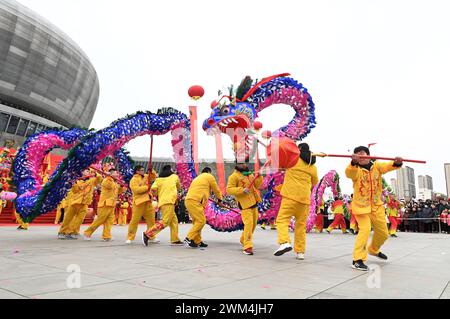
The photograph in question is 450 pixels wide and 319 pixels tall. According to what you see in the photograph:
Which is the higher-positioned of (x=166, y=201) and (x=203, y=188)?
(x=203, y=188)

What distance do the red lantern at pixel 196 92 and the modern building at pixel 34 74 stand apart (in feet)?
98.1

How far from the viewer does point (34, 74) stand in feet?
116

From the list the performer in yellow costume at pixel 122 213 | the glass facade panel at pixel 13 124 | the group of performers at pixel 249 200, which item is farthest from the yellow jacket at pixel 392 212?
the glass facade panel at pixel 13 124

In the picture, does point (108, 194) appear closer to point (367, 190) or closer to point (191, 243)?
point (191, 243)

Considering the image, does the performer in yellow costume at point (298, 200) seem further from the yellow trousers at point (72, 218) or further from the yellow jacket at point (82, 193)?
the yellow trousers at point (72, 218)

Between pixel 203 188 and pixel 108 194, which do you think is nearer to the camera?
pixel 203 188

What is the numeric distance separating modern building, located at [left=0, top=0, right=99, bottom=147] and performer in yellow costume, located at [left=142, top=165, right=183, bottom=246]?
101ft

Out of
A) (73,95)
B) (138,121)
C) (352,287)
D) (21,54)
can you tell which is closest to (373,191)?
(352,287)

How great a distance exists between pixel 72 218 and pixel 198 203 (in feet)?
10.4

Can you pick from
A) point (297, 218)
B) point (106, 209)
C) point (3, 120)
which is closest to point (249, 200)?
point (297, 218)

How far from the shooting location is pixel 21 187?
672 centimetres

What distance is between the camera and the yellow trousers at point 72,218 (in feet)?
23.6
